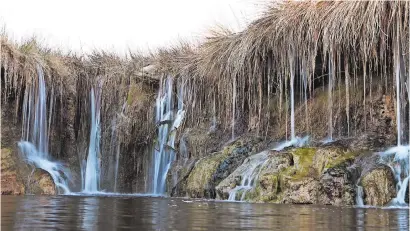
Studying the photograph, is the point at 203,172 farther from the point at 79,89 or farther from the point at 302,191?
the point at 79,89

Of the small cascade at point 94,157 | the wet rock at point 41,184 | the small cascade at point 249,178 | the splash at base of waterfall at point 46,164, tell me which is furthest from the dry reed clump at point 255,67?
the wet rock at point 41,184

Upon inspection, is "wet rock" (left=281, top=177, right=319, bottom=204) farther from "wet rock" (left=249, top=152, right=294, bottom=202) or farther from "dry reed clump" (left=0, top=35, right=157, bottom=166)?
"dry reed clump" (left=0, top=35, right=157, bottom=166)

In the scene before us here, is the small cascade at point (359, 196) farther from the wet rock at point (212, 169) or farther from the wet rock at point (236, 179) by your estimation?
the wet rock at point (212, 169)

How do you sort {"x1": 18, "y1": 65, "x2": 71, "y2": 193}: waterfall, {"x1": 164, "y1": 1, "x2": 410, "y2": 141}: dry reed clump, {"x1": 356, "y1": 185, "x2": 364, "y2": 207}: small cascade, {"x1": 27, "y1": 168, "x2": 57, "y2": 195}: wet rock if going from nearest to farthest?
{"x1": 356, "y1": 185, "x2": 364, "y2": 207}: small cascade → {"x1": 164, "y1": 1, "x2": 410, "y2": 141}: dry reed clump → {"x1": 27, "y1": 168, "x2": 57, "y2": 195}: wet rock → {"x1": 18, "y1": 65, "x2": 71, "y2": 193}: waterfall

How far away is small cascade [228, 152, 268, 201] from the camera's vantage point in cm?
812

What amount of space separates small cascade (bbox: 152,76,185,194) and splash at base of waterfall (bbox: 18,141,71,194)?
2.17 metres

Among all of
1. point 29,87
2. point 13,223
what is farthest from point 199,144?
point 13,223

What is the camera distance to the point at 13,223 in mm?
3453

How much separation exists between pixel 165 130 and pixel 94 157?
2294 mm

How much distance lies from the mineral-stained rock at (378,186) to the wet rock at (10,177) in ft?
26.4

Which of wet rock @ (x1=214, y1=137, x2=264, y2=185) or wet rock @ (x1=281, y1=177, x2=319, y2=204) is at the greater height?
wet rock @ (x1=214, y1=137, x2=264, y2=185)

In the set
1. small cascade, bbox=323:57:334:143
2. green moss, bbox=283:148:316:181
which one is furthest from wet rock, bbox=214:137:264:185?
green moss, bbox=283:148:316:181

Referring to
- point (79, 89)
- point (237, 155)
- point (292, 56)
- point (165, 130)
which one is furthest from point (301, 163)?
point (79, 89)

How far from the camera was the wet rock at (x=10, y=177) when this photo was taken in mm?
11867
